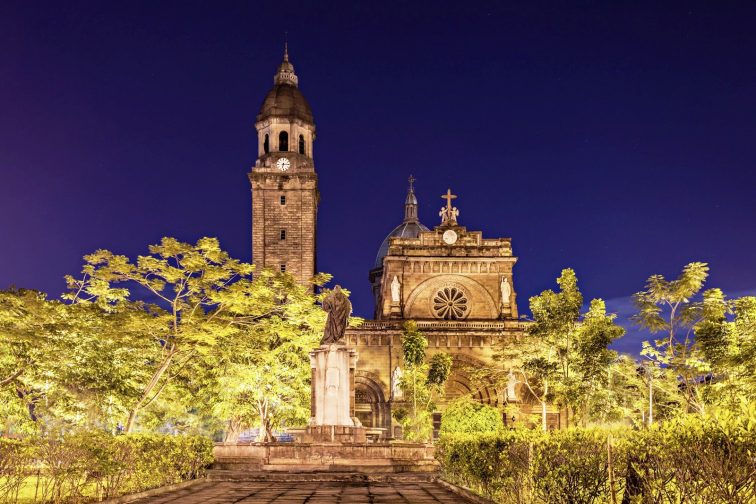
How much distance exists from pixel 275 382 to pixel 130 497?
16433 millimetres

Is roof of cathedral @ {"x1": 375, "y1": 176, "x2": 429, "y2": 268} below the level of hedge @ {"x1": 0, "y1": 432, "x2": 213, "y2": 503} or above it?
above

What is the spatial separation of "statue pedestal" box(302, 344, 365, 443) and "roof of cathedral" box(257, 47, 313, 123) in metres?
35.0

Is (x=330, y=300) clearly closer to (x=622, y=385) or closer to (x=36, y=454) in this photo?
(x=36, y=454)

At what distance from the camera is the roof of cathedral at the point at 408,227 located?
7538 centimetres

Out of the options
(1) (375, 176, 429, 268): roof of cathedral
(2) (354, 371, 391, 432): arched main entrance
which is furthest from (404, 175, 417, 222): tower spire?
(2) (354, 371, 391, 432): arched main entrance

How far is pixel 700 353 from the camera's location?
23531 millimetres

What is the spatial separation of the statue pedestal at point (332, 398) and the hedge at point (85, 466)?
5663 millimetres

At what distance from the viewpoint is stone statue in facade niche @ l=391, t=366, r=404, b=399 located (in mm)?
44525

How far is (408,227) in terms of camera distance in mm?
76750

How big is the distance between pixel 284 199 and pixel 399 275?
32.1 ft

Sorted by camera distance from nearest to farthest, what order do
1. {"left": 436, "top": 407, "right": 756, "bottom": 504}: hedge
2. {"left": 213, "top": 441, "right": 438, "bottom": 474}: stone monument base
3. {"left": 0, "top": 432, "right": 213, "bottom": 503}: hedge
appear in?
{"left": 436, "top": 407, "right": 756, "bottom": 504}: hedge
{"left": 0, "top": 432, "right": 213, "bottom": 503}: hedge
{"left": 213, "top": 441, "right": 438, "bottom": 474}: stone monument base

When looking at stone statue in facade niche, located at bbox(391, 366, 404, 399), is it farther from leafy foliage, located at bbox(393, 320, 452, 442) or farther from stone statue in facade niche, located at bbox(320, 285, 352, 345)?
stone statue in facade niche, located at bbox(320, 285, 352, 345)

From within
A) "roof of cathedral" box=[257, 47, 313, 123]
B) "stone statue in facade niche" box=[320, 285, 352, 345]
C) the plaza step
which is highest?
"roof of cathedral" box=[257, 47, 313, 123]

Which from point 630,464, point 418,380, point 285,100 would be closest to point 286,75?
point 285,100
